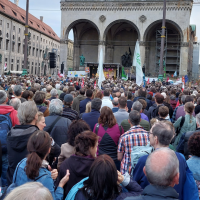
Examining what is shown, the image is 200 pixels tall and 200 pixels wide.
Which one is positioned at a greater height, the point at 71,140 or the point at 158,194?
the point at 71,140

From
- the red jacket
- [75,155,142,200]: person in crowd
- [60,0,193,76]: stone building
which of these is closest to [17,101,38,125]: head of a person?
the red jacket

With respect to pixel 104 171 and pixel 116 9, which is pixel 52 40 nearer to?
pixel 116 9

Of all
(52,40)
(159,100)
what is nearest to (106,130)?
(159,100)

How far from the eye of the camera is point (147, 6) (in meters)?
39.1

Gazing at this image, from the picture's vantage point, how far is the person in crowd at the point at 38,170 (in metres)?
2.55

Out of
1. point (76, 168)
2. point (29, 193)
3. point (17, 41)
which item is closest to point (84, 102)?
point (76, 168)

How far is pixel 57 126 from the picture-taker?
177 inches

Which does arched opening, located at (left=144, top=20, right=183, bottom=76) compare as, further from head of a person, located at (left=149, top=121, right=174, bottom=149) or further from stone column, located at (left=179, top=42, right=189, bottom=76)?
head of a person, located at (left=149, top=121, right=174, bottom=149)

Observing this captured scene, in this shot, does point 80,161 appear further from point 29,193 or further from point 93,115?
point 93,115

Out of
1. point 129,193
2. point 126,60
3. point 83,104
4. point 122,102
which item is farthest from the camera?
point 126,60

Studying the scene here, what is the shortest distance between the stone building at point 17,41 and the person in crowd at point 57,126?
1409 inches

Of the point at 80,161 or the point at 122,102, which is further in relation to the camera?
the point at 122,102

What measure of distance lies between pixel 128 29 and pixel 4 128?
1717 inches

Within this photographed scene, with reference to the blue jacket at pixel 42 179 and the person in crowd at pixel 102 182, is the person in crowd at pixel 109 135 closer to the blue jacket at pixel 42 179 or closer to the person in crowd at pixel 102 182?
the blue jacket at pixel 42 179
